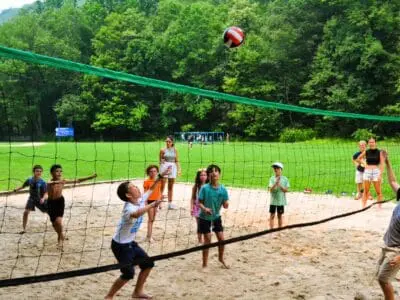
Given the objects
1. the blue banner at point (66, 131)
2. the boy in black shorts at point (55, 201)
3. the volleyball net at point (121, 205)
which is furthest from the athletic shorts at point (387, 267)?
the blue banner at point (66, 131)

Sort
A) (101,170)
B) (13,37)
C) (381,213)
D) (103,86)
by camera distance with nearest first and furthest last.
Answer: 1. (381,213)
2. (101,170)
3. (103,86)
4. (13,37)

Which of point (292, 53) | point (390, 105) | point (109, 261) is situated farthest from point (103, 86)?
point (109, 261)

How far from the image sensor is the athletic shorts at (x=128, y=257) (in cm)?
381

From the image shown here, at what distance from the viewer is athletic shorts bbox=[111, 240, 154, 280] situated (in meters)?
3.81

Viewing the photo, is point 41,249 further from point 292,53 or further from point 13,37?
point 13,37

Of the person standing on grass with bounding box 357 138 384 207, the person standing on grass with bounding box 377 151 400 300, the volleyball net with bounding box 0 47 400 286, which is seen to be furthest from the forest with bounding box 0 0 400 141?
the person standing on grass with bounding box 377 151 400 300

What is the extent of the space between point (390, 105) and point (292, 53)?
9.78m

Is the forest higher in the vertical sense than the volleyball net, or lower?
higher

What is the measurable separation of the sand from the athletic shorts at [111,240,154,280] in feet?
1.39

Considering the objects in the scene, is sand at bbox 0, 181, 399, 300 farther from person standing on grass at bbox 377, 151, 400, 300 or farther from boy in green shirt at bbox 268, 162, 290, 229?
person standing on grass at bbox 377, 151, 400, 300

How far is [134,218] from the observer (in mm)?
3844

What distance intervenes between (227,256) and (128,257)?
1861 mm

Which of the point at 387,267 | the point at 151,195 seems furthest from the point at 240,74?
the point at 387,267

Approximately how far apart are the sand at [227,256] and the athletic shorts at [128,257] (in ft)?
1.39
